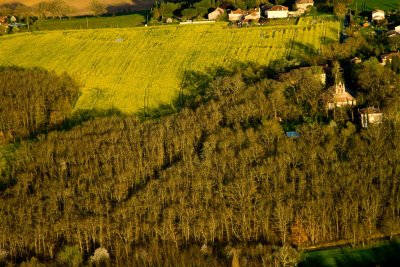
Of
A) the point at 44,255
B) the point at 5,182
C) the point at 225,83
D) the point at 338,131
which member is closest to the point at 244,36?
the point at 225,83

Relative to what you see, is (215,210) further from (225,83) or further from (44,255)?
(225,83)

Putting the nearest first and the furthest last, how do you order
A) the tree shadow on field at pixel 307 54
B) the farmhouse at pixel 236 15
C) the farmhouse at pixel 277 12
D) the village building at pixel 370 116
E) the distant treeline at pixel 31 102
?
the village building at pixel 370 116
the distant treeline at pixel 31 102
the tree shadow on field at pixel 307 54
the farmhouse at pixel 277 12
the farmhouse at pixel 236 15

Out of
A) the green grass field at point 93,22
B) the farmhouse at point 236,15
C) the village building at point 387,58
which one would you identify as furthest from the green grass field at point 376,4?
the green grass field at point 93,22

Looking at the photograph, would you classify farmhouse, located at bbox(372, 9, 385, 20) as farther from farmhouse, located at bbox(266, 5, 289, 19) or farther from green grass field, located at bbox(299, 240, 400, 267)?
green grass field, located at bbox(299, 240, 400, 267)

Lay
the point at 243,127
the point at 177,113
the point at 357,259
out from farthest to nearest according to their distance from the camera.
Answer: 1. the point at 177,113
2. the point at 243,127
3. the point at 357,259

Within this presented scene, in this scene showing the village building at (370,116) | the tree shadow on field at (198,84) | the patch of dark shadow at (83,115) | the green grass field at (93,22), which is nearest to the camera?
the village building at (370,116)

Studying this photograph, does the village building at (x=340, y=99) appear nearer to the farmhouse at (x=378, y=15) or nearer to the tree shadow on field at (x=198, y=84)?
the tree shadow on field at (x=198, y=84)
